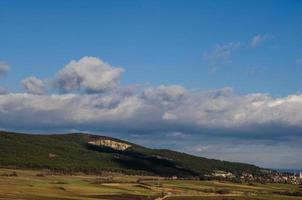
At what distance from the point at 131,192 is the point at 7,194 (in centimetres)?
4269

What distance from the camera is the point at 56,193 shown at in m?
136

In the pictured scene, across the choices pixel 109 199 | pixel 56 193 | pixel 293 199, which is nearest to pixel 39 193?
pixel 56 193

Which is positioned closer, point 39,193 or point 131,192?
point 39,193

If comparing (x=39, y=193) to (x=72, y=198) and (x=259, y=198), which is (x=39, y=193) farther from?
(x=259, y=198)

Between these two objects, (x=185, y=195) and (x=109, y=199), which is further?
(x=185, y=195)

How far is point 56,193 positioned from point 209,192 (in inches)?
2282

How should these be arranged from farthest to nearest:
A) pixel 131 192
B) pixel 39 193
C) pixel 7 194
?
pixel 131 192
pixel 39 193
pixel 7 194

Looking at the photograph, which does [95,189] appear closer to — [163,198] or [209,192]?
[163,198]

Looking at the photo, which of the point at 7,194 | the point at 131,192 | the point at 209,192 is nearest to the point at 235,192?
the point at 209,192

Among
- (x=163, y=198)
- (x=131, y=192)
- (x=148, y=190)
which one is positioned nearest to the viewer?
(x=163, y=198)

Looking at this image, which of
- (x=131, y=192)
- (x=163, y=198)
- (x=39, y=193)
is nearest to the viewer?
(x=39, y=193)

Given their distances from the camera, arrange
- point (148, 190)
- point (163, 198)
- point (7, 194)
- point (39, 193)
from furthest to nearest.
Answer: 1. point (148, 190)
2. point (163, 198)
3. point (39, 193)
4. point (7, 194)

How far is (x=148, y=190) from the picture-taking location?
172 meters

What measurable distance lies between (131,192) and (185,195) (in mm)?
14942
